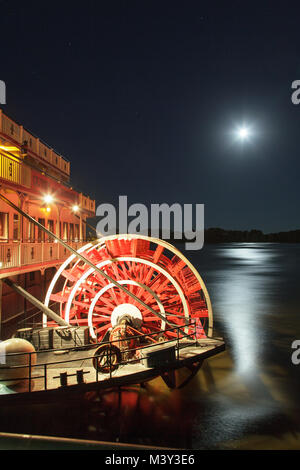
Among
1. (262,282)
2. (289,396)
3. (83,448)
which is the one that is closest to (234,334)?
(289,396)

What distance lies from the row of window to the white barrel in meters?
5.88

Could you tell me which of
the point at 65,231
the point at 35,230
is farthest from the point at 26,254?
the point at 65,231

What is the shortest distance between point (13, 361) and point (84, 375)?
1.46 meters

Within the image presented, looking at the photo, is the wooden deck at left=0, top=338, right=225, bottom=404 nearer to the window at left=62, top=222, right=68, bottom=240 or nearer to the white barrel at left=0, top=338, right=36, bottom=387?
the white barrel at left=0, top=338, right=36, bottom=387

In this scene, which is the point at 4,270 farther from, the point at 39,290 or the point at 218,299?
the point at 218,299

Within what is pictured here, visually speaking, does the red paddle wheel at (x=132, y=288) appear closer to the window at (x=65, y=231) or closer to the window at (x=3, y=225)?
the window at (x=3, y=225)

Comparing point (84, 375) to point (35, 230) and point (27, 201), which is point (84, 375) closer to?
point (27, 201)

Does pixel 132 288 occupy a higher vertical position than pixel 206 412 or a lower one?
higher

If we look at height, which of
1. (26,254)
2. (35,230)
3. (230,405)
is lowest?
(230,405)

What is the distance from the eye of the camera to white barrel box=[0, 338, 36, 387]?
692cm

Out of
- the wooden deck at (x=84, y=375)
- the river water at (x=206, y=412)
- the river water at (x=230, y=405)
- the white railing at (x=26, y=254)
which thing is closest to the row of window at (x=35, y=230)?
the white railing at (x=26, y=254)

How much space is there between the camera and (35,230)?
17234 millimetres

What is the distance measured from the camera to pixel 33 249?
42.4ft

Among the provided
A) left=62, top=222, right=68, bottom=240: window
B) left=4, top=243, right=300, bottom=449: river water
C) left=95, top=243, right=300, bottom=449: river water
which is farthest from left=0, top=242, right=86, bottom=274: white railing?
left=62, top=222, right=68, bottom=240: window
